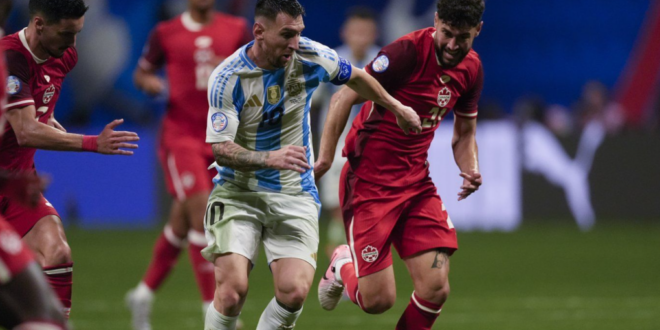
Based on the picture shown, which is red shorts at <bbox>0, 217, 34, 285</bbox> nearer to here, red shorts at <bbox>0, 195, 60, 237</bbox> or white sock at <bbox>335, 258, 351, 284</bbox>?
red shorts at <bbox>0, 195, 60, 237</bbox>

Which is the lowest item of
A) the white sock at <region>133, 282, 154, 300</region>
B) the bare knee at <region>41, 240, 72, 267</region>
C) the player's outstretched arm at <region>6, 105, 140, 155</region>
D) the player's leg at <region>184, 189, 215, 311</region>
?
the white sock at <region>133, 282, 154, 300</region>

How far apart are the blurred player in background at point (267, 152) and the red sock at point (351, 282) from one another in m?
0.73

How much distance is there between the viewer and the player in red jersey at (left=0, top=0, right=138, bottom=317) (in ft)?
17.6

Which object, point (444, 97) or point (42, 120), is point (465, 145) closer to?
point (444, 97)

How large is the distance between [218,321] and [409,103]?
1.79 meters

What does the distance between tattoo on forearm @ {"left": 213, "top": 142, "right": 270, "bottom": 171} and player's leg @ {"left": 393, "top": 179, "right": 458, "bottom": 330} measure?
126 centimetres

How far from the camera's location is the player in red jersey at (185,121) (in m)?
7.77

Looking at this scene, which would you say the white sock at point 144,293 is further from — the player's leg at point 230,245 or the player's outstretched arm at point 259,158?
the player's outstretched arm at point 259,158

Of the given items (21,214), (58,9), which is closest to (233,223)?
(21,214)

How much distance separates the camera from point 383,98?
5.86m

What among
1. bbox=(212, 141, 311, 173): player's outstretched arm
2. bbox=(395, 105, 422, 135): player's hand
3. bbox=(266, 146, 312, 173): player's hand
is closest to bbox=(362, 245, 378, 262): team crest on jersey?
bbox=(395, 105, 422, 135): player's hand

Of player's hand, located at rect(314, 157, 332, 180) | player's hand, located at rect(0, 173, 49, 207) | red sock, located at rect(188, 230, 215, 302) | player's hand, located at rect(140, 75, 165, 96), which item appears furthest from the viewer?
player's hand, located at rect(140, 75, 165, 96)

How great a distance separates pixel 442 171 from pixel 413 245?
873 cm

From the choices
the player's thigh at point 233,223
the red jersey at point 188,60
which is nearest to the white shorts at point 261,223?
the player's thigh at point 233,223
